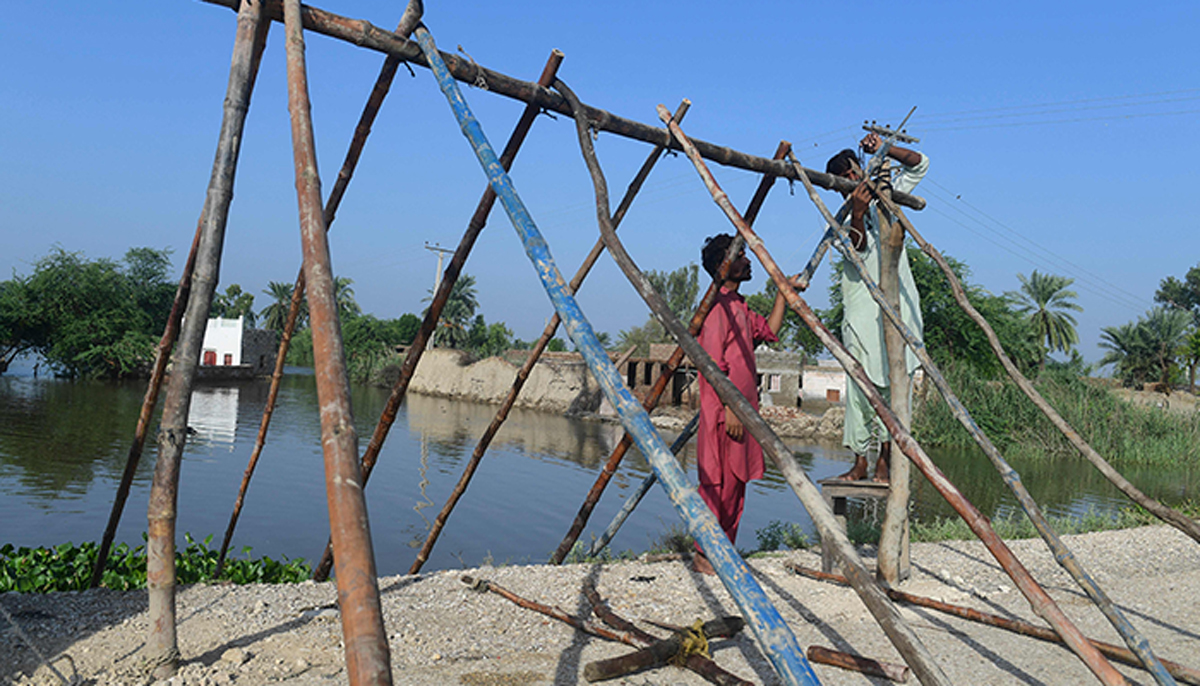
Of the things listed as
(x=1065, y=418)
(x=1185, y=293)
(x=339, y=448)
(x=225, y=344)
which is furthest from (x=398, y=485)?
(x=1185, y=293)

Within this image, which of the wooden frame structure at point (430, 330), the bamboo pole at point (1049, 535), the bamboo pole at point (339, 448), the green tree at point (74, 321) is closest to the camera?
the bamboo pole at point (339, 448)

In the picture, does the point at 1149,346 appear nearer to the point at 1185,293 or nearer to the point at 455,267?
the point at 1185,293

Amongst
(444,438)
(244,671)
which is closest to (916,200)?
(244,671)

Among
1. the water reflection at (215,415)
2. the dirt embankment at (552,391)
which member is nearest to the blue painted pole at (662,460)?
the water reflection at (215,415)

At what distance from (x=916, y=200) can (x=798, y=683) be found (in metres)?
4.10

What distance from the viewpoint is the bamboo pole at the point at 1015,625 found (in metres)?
3.04

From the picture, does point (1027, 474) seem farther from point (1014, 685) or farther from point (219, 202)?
point (219, 202)

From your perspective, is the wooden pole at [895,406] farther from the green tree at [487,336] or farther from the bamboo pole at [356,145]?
the green tree at [487,336]

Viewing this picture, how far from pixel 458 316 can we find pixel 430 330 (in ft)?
163

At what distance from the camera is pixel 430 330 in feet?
12.9

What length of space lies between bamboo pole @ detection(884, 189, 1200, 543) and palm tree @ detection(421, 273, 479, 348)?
41.5 m

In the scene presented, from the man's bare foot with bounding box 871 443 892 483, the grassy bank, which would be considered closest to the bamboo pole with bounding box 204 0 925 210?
the man's bare foot with bounding box 871 443 892 483

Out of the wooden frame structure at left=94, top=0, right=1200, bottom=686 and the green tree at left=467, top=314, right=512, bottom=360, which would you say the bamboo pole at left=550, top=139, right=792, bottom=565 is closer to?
the wooden frame structure at left=94, top=0, right=1200, bottom=686

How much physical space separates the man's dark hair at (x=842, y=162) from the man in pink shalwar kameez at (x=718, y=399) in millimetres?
972
